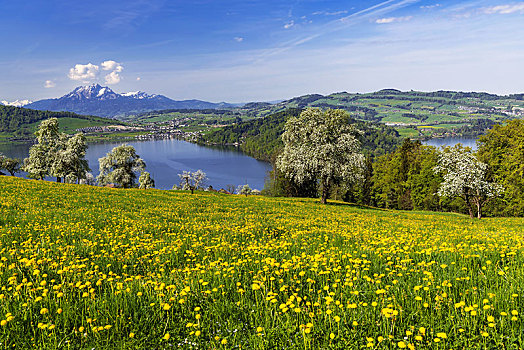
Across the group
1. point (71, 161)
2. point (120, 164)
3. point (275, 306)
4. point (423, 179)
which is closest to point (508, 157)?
point (423, 179)

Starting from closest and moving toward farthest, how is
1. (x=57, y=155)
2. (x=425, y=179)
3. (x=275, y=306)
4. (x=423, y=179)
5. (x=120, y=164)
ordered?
(x=275, y=306) < (x=57, y=155) < (x=425, y=179) < (x=423, y=179) < (x=120, y=164)

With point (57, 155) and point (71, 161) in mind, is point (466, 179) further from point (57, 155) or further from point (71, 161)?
point (57, 155)

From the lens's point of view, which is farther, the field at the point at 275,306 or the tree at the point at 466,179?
the tree at the point at 466,179

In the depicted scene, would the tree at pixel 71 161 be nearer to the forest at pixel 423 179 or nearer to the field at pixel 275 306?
the forest at pixel 423 179

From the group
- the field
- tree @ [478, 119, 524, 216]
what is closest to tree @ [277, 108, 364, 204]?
tree @ [478, 119, 524, 216]

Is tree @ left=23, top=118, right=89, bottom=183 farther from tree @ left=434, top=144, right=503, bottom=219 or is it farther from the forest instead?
tree @ left=434, top=144, right=503, bottom=219

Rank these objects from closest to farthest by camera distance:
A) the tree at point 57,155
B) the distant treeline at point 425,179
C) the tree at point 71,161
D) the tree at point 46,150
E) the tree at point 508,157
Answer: the tree at point 508,157
the distant treeline at point 425,179
the tree at point 71,161
the tree at point 57,155
the tree at point 46,150

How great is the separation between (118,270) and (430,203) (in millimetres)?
77103

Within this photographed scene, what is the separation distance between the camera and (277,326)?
398cm

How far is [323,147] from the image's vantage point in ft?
119

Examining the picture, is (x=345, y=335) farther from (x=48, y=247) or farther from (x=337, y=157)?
(x=337, y=157)

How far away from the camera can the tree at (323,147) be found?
1437 inches

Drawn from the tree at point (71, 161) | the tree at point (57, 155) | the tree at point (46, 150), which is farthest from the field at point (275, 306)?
the tree at point (46, 150)

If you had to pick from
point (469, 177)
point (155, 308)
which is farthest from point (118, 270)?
point (469, 177)
